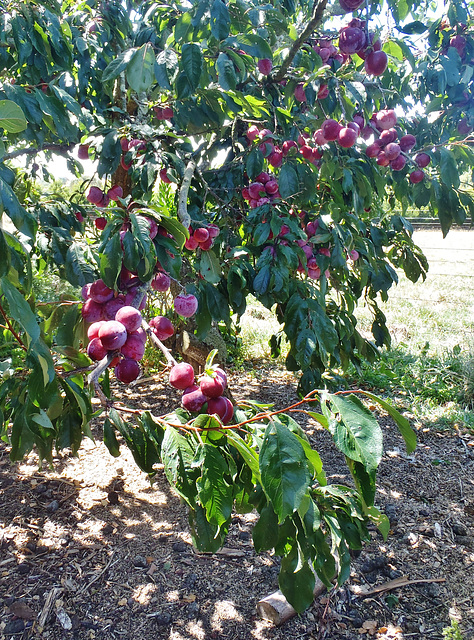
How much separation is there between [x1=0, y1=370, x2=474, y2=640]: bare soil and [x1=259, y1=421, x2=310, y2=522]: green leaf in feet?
3.58

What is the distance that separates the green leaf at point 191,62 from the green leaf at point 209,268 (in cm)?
56

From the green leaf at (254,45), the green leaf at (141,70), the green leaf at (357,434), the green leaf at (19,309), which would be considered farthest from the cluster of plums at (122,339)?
the green leaf at (254,45)

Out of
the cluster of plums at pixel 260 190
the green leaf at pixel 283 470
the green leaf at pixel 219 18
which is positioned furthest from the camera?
the cluster of plums at pixel 260 190

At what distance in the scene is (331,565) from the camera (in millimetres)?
1034

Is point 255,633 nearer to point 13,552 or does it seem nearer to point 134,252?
point 13,552

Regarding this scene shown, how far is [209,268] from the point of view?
4.96 ft

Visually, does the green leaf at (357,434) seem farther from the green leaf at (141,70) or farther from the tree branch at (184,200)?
the green leaf at (141,70)

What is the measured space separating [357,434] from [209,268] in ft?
2.89

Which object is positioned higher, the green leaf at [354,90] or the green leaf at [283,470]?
the green leaf at [354,90]

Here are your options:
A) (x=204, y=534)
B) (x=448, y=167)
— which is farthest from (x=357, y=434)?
(x=448, y=167)

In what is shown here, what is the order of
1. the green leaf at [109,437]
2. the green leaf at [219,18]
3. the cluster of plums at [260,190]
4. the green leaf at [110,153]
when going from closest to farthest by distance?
the green leaf at [109,437]
the green leaf at [219,18]
the green leaf at [110,153]
the cluster of plums at [260,190]

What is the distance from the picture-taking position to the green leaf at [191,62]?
1538 millimetres

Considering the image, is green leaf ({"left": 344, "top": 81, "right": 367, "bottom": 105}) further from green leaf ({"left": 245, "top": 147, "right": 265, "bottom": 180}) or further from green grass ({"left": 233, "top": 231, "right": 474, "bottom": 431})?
green grass ({"left": 233, "top": 231, "right": 474, "bottom": 431})

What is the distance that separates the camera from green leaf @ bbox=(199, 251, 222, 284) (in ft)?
4.89
